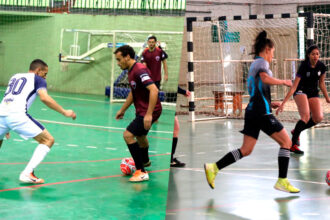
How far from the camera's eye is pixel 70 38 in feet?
42.8

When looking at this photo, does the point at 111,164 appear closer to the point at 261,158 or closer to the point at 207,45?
the point at 261,158

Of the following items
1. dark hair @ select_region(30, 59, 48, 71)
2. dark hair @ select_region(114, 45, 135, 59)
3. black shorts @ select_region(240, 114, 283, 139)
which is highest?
dark hair @ select_region(114, 45, 135, 59)

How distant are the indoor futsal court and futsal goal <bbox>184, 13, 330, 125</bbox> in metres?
0.38

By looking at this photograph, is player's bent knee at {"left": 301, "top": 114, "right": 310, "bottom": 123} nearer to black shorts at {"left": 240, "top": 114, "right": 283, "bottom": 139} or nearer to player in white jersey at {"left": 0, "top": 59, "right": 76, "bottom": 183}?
black shorts at {"left": 240, "top": 114, "right": 283, "bottom": 139}

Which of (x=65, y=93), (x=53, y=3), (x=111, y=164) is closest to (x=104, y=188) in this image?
(x=111, y=164)

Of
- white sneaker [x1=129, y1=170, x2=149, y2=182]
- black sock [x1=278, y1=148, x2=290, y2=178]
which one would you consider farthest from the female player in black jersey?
white sneaker [x1=129, y1=170, x2=149, y2=182]

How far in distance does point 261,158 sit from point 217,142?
1.22 feet

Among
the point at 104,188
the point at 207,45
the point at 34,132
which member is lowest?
the point at 104,188

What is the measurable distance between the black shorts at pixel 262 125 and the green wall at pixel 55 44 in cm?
687

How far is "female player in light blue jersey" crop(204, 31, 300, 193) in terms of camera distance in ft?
10.3

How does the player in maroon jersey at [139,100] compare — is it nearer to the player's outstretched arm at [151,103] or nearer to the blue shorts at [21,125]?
the player's outstretched arm at [151,103]

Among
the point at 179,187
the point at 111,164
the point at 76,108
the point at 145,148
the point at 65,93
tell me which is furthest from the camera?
the point at 65,93

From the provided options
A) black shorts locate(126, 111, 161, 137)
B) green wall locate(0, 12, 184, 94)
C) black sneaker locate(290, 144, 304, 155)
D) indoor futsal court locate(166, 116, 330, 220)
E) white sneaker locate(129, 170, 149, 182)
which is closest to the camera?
indoor futsal court locate(166, 116, 330, 220)

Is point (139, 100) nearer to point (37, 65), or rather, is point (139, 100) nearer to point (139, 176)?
point (139, 176)
